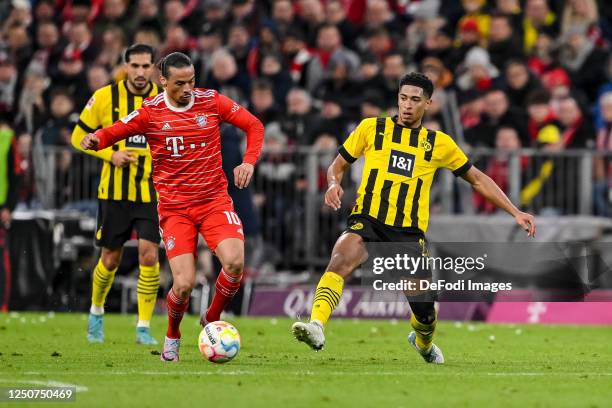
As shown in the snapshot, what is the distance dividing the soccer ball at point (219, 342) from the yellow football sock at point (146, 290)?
8.63 ft

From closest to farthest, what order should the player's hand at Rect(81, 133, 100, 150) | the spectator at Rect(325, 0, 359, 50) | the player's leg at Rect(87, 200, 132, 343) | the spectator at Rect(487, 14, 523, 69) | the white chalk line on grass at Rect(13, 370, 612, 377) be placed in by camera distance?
the white chalk line on grass at Rect(13, 370, 612, 377)
the player's hand at Rect(81, 133, 100, 150)
the player's leg at Rect(87, 200, 132, 343)
the spectator at Rect(487, 14, 523, 69)
the spectator at Rect(325, 0, 359, 50)

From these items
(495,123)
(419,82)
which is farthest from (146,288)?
(495,123)

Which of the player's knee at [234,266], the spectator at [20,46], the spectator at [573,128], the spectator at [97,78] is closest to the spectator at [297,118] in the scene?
the spectator at [97,78]

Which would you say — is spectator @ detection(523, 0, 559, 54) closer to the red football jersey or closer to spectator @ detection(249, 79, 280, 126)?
spectator @ detection(249, 79, 280, 126)

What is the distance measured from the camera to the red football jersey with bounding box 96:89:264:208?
11055 millimetres

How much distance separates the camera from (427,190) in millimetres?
11219

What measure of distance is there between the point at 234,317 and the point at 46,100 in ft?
17.4

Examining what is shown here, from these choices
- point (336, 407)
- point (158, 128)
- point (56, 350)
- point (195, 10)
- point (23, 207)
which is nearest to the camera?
point (336, 407)

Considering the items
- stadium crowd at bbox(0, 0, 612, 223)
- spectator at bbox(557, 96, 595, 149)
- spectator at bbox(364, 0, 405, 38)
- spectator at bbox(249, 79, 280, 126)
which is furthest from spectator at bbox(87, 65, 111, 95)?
spectator at bbox(557, 96, 595, 149)

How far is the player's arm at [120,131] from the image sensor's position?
35.6ft

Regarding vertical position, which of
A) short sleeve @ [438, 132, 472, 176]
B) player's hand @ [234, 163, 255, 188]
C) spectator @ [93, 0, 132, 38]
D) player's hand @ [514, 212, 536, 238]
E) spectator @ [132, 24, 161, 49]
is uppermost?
spectator @ [93, 0, 132, 38]

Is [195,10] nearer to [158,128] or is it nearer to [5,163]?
[5,163]

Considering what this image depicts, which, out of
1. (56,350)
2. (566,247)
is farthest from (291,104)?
(56,350)

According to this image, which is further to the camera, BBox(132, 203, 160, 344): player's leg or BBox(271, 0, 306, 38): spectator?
BBox(271, 0, 306, 38): spectator
